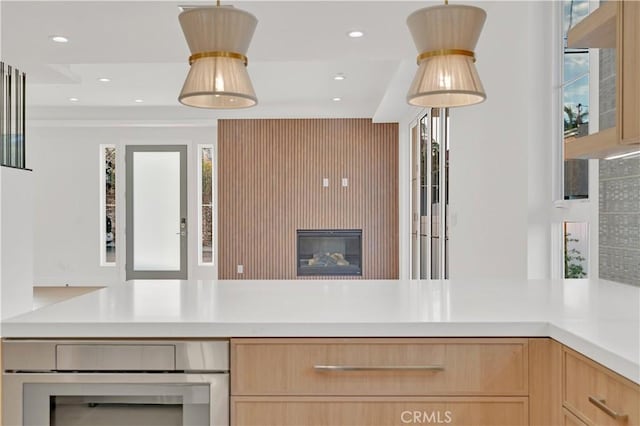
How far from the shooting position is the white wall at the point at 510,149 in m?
2.86

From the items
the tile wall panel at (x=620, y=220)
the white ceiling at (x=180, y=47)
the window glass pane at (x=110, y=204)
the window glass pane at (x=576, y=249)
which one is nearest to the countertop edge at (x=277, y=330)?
the tile wall panel at (x=620, y=220)

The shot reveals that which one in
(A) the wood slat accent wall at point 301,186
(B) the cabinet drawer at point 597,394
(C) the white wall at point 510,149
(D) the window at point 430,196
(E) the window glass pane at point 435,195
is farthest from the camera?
(A) the wood slat accent wall at point 301,186

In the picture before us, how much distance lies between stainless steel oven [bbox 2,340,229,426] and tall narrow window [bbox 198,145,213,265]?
6.92 metres

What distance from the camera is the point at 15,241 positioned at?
4496mm

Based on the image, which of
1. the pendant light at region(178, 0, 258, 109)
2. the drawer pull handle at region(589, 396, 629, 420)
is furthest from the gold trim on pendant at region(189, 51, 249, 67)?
the drawer pull handle at region(589, 396, 629, 420)

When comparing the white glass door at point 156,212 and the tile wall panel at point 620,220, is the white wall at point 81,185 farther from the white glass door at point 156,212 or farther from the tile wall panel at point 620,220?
the tile wall panel at point 620,220

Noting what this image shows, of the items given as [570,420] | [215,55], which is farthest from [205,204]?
[570,420]

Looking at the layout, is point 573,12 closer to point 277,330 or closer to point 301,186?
point 277,330

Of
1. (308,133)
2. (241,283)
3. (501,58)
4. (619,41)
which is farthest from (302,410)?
(308,133)

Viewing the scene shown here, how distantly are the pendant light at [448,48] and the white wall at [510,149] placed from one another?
4.78 feet

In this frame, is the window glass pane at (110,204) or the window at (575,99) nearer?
the window at (575,99)

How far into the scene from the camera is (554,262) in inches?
112

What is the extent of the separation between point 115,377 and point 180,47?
2.88 metres

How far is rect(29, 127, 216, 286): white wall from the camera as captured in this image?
27.1 feet
